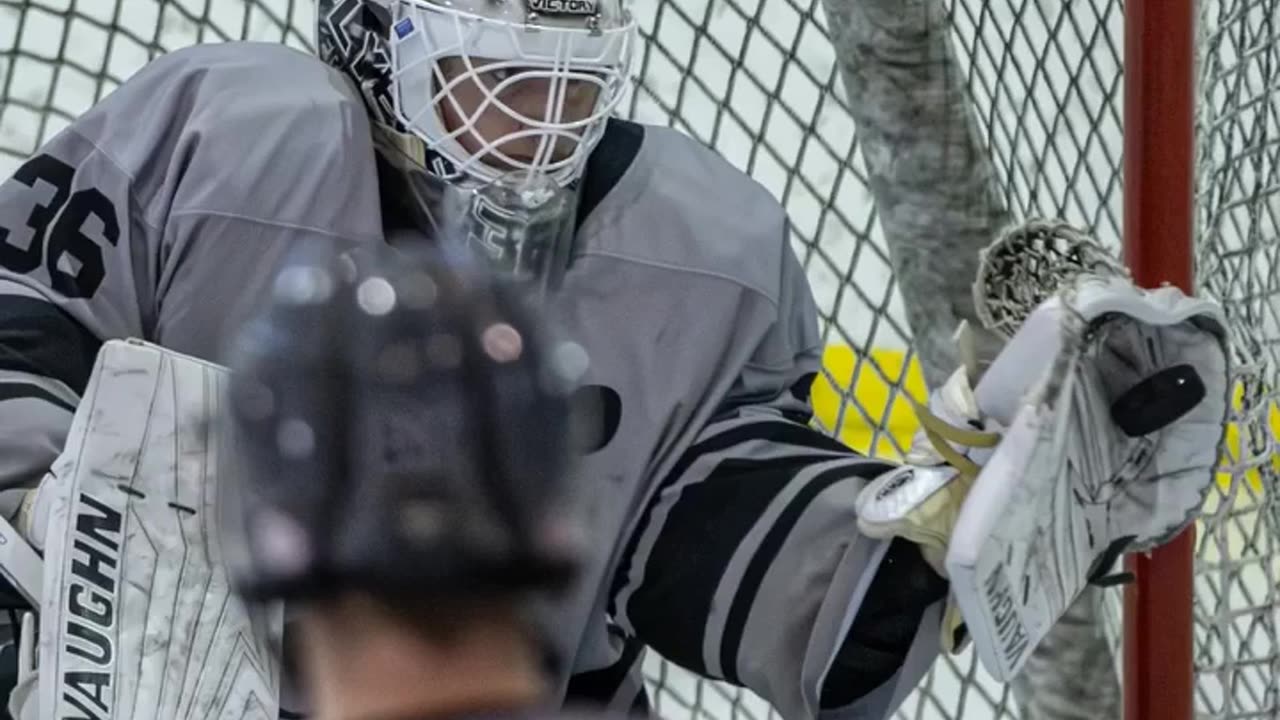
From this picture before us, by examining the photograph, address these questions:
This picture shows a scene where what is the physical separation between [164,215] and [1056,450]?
55 cm

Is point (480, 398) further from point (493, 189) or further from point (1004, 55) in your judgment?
point (1004, 55)

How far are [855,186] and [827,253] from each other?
0.07 meters

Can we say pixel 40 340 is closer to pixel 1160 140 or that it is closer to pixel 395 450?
pixel 395 450

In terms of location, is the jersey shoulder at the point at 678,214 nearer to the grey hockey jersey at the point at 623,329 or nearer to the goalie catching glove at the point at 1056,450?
the grey hockey jersey at the point at 623,329

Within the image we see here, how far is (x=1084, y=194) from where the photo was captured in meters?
1.87

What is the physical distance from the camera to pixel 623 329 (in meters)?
1.33

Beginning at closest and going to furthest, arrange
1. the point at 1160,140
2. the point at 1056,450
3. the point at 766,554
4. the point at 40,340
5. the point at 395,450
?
the point at 395,450 → the point at 1056,450 → the point at 40,340 → the point at 766,554 → the point at 1160,140

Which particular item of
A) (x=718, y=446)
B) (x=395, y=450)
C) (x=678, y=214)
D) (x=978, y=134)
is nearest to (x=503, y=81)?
(x=678, y=214)

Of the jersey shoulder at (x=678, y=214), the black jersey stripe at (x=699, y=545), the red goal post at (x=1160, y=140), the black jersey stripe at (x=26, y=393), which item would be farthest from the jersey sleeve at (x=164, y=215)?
the red goal post at (x=1160, y=140)

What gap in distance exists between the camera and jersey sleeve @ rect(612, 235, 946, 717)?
1.23 m

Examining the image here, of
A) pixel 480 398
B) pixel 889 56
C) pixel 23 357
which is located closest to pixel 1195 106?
pixel 889 56

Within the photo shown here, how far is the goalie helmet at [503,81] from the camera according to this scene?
127 centimetres

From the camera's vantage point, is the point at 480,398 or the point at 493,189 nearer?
the point at 480,398

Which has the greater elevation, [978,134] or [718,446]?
[978,134]
